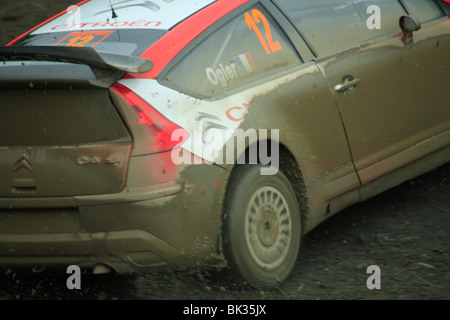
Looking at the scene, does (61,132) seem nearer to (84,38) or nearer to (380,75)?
(84,38)

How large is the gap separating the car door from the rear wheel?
70 cm

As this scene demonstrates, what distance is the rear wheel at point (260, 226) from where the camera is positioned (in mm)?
4301

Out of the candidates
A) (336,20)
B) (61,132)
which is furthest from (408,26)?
(61,132)

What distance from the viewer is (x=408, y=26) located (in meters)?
5.51

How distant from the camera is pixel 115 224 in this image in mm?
4031

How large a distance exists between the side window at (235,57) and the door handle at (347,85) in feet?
0.97

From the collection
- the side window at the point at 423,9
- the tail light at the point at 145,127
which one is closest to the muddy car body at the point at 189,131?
the tail light at the point at 145,127

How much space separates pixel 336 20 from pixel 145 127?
1.78 metres

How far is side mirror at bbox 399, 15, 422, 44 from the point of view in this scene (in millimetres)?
5504

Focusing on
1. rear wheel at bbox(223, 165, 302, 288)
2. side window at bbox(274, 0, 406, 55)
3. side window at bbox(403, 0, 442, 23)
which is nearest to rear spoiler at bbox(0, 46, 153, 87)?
rear wheel at bbox(223, 165, 302, 288)

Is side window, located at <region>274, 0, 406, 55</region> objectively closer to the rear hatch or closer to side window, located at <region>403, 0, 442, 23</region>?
side window, located at <region>403, 0, 442, 23</region>

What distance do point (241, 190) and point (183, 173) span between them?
0.41 meters
